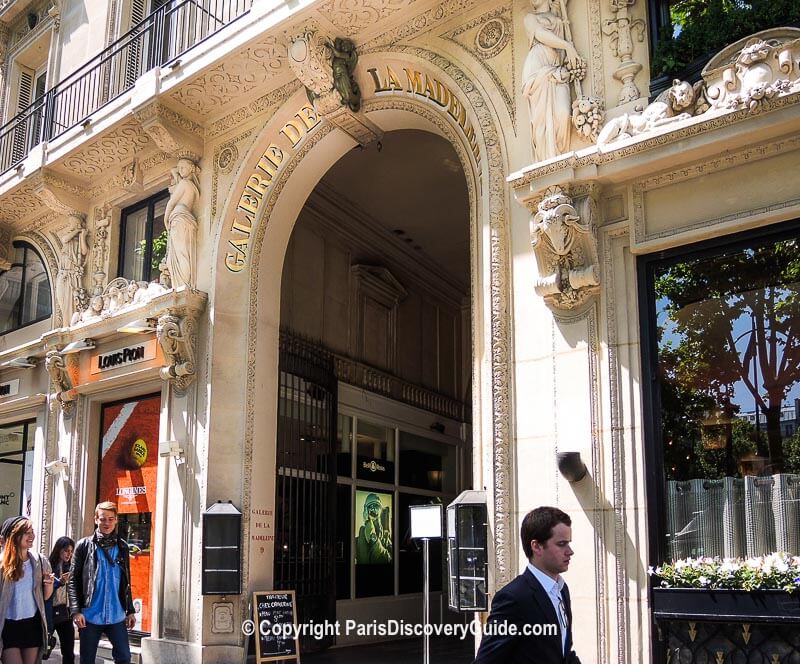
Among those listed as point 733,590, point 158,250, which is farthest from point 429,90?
point 733,590

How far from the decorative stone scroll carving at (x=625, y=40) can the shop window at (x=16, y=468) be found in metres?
12.0

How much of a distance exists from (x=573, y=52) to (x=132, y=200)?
804cm

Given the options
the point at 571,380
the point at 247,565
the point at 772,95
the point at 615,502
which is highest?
the point at 772,95

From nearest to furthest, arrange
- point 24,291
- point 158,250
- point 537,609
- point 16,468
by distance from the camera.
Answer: point 537,609
point 158,250
point 16,468
point 24,291

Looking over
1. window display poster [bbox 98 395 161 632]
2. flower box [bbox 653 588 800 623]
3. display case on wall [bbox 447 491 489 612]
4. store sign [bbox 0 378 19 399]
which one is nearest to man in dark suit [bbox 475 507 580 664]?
flower box [bbox 653 588 800 623]

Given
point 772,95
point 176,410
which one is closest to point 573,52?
point 772,95

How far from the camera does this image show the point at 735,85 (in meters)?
7.55

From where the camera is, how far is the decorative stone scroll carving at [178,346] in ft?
38.5

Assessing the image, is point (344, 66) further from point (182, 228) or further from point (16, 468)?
point (16, 468)

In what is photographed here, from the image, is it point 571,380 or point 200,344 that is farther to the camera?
point 200,344

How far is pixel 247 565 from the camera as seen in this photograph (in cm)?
1113

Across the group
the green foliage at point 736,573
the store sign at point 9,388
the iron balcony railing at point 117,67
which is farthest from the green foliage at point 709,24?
the store sign at point 9,388

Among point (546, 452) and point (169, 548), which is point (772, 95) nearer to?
point (546, 452)

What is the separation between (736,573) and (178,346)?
7.74 metres
